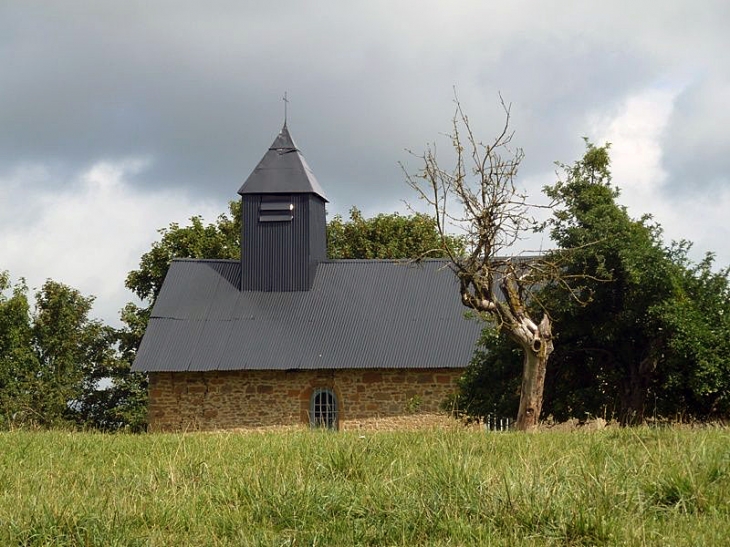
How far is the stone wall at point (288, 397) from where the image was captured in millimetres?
22734

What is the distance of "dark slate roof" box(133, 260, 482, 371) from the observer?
2300cm

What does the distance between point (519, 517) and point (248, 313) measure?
1991 centimetres

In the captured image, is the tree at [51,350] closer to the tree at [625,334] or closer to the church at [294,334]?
the church at [294,334]

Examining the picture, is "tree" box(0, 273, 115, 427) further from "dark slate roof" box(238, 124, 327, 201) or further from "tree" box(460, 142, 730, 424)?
"tree" box(460, 142, 730, 424)

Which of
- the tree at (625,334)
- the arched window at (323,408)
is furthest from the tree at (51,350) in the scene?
the tree at (625,334)

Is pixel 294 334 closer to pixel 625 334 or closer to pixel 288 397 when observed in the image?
pixel 288 397

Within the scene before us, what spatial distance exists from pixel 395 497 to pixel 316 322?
18.6 meters

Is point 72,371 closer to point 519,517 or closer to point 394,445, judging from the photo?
point 394,445

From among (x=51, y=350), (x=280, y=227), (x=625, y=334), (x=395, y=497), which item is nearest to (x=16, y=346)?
(x=51, y=350)

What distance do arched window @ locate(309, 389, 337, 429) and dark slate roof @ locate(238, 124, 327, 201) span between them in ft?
20.0

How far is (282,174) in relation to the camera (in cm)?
2692

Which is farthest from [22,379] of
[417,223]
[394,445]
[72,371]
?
[394,445]

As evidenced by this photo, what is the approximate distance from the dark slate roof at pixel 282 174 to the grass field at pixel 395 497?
1895 centimetres

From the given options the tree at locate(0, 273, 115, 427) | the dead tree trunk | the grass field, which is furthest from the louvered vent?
the grass field
